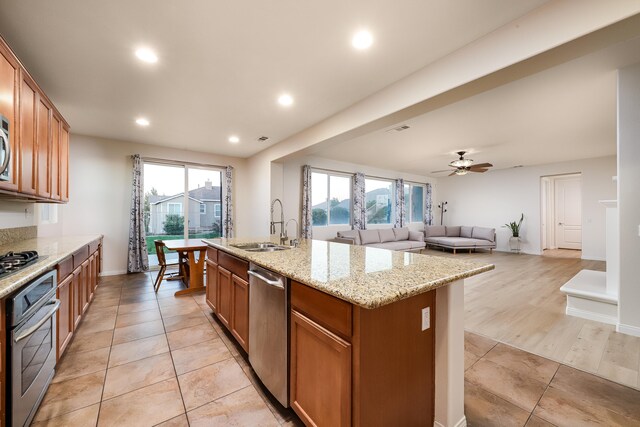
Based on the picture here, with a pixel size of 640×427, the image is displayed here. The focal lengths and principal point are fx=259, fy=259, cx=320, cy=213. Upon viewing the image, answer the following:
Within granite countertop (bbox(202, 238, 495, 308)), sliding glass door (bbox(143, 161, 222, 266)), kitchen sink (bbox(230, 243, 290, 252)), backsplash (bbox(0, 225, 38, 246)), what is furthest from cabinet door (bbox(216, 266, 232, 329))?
sliding glass door (bbox(143, 161, 222, 266))

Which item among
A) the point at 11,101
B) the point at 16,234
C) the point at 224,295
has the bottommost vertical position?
the point at 224,295

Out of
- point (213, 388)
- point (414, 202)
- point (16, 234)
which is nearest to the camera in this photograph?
point (213, 388)

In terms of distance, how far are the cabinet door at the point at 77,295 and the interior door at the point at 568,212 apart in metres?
12.0

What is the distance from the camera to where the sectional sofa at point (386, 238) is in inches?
265

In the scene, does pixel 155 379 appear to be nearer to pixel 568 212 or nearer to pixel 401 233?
pixel 401 233

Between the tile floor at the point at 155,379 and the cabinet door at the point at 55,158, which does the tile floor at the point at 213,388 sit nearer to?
the tile floor at the point at 155,379

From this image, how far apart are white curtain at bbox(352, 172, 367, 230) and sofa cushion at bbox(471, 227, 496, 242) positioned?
394 cm

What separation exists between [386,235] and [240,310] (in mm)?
5906

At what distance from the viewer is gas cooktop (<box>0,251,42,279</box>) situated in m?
1.47

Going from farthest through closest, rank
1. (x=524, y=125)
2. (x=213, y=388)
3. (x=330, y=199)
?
(x=330, y=199) < (x=524, y=125) < (x=213, y=388)

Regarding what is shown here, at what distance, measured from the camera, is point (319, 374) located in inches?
50.3

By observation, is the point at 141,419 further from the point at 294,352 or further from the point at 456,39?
the point at 456,39

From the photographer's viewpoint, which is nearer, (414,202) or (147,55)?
(147,55)

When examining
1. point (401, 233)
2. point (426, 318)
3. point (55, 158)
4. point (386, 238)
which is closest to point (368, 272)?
point (426, 318)
